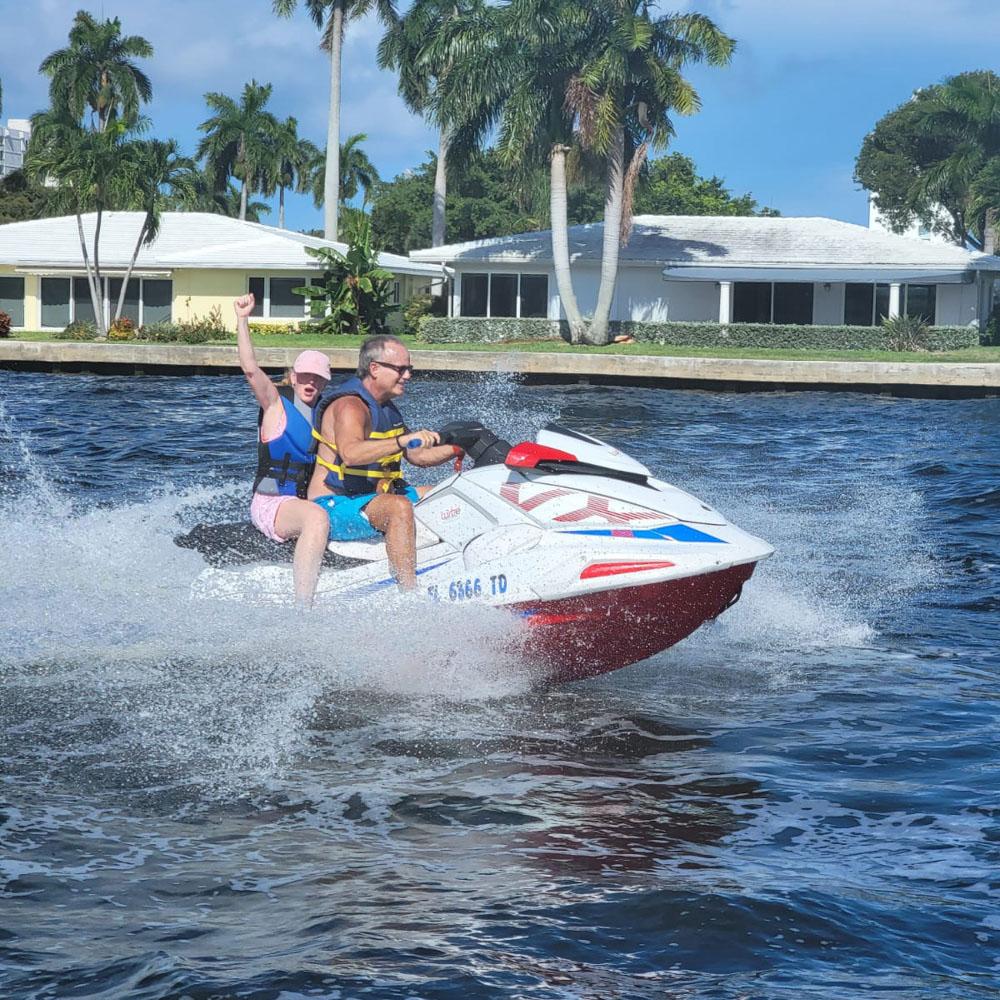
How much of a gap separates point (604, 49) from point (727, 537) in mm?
31852

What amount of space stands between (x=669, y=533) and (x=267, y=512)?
6.53 feet

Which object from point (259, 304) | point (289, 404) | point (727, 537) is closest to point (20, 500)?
point (289, 404)

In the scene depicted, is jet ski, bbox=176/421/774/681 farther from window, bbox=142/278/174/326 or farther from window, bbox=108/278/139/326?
window, bbox=108/278/139/326

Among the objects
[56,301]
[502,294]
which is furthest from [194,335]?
[502,294]

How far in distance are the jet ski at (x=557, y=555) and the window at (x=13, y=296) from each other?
1600 inches

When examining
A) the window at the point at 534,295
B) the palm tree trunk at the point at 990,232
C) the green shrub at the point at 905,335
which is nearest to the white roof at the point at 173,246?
the window at the point at 534,295

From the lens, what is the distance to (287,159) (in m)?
66.9

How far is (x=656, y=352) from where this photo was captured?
3488cm

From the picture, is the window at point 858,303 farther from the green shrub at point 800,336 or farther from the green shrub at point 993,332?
the green shrub at point 800,336

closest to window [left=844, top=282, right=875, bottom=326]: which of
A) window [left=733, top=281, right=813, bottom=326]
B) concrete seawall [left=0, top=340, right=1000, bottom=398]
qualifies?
window [left=733, top=281, right=813, bottom=326]

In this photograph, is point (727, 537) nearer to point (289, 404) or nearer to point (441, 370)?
point (289, 404)

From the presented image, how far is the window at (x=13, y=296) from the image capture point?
44812 millimetres

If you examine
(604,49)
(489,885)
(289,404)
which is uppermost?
(604,49)

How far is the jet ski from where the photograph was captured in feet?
20.6
